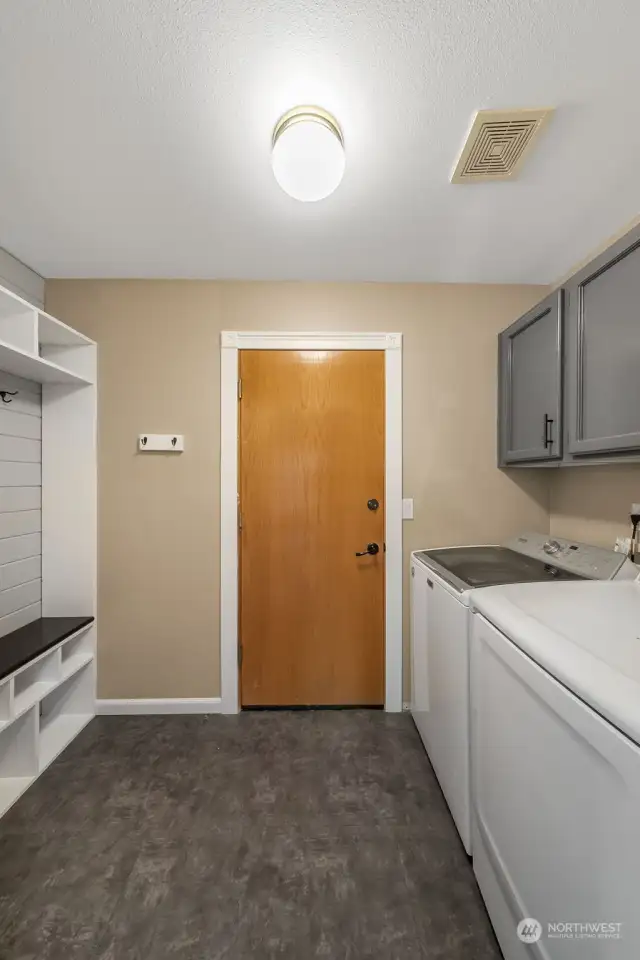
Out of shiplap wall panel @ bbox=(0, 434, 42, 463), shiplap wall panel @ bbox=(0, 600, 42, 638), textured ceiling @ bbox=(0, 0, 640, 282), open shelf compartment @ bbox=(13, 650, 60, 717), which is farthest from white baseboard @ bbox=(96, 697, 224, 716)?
textured ceiling @ bbox=(0, 0, 640, 282)

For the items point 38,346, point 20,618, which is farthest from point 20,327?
point 20,618

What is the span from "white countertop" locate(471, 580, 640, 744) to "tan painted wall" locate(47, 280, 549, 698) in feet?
3.67

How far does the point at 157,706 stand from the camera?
256 cm

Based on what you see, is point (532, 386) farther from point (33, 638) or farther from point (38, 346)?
point (33, 638)

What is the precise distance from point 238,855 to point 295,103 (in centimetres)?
253

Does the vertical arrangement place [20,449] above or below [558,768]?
above

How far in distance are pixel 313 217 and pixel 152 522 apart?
181 centimetres

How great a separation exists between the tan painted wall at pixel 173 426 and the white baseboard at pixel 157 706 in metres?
0.05

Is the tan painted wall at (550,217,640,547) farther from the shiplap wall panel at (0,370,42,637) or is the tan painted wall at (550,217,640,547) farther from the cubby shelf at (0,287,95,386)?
the shiplap wall panel at (0,370,42,637)

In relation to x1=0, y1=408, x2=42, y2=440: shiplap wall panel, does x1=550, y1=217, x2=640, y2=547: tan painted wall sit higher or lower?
lower

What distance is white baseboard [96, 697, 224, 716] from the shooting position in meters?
2.55

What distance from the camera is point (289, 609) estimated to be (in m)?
2.59

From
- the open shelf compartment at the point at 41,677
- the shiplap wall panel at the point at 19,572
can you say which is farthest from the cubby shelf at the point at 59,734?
the shiplap wall panel at the point at 19,572

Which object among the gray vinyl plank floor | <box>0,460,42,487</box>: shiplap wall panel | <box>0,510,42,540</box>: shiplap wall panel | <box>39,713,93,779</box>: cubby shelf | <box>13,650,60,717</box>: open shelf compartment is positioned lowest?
the gray vinyl plank floor
